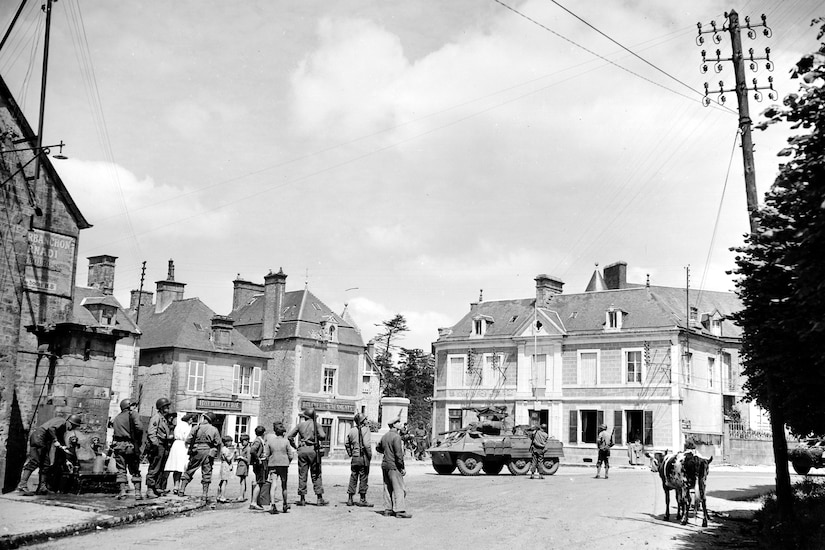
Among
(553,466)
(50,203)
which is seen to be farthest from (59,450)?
(553,466)

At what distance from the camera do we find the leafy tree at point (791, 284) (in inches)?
314

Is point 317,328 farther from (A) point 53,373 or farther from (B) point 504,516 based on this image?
(B) point 504,516

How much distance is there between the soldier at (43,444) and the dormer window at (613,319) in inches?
1192

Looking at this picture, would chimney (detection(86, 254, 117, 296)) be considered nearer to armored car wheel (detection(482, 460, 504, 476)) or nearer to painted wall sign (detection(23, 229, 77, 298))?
painted wall sign (detection(23, 229, 77, 298))

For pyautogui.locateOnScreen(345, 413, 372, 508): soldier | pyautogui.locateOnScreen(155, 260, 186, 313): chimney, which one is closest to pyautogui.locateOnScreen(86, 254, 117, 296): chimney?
pyautogui.locateOnScreen(155, 260, 186, 313): chimney

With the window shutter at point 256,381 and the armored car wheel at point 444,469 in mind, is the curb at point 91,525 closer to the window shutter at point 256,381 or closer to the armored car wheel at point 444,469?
the armored car wheel at point 444,469

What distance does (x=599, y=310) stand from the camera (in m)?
41.2

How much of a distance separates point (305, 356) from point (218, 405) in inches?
224

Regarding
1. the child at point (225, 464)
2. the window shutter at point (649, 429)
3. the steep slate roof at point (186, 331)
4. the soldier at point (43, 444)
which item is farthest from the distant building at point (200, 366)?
the soldier at point (43, 444)

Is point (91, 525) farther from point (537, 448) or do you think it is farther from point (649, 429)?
point (649, 429)

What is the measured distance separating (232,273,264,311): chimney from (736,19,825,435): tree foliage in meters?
35.5

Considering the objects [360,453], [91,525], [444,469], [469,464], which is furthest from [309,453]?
[444,469]

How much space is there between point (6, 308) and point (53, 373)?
2004mm

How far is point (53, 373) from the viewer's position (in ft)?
54.2
